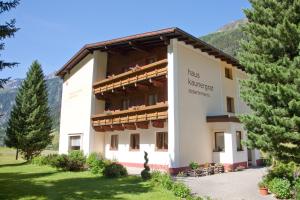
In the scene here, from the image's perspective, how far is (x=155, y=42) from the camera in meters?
25.0

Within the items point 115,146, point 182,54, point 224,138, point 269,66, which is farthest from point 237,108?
point 269,66

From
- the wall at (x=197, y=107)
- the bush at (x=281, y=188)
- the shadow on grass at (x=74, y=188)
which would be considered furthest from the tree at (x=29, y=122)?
the bush at (x=281, y=188)

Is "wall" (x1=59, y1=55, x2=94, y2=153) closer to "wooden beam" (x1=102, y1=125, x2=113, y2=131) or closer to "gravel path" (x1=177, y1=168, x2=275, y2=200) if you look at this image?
"wooden beam" (x1=102, y1=125, x2=113, y2=131)

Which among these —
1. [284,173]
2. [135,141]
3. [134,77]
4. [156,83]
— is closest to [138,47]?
[134,77]

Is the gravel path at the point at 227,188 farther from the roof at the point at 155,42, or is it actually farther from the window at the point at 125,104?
the window at the point at 125,104

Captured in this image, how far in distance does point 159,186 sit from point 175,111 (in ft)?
23.7

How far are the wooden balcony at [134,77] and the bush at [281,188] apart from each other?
37.6ft

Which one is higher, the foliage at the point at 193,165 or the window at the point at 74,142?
the window at the point at 74,142

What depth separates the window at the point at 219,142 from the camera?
24406 millimetres

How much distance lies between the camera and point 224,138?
23906 mm

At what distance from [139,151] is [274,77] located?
46.1 feet

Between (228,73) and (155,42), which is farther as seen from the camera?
(228,73)

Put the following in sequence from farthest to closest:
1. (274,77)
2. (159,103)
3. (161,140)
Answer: (161,140) < (159,103) < (274,77)

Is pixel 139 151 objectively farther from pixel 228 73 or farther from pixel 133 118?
pixel 228 73
